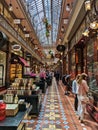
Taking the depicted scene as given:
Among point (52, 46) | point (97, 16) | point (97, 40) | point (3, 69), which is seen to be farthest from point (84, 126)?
point (52, 46)

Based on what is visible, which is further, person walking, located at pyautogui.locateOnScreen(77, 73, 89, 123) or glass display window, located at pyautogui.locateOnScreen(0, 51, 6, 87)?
glass display window, located at pyautogui.locateOnScreen(0, 51, 6, 87)

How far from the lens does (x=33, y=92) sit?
6473 mm

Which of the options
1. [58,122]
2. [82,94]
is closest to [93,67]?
[82,94]

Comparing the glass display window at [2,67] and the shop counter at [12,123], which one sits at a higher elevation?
the glass display window at [2,67]

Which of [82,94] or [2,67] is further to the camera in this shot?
[2,67]

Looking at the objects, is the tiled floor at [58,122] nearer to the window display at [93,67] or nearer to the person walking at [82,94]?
the person walking at [82,94]

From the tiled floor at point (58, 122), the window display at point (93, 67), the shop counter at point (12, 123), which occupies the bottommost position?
the tiled floor at point (58, 122)

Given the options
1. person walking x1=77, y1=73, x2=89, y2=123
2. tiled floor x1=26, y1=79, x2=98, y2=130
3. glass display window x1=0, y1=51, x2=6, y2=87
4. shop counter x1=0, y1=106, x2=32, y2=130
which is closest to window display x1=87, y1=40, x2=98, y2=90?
person walking x1=77, y1=73, x2=89, y2=123

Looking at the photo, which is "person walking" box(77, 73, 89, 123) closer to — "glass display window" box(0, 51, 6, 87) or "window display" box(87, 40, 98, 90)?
"window display" box(87, 40, 98, 90)

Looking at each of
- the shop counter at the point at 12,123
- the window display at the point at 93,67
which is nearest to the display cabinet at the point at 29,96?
the window display at the point at 93,67

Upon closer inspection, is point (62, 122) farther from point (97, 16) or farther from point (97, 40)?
point (97, 16)

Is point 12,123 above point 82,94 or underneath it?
underneath

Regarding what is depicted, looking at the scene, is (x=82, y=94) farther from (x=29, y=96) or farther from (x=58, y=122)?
(x=29, y=96)

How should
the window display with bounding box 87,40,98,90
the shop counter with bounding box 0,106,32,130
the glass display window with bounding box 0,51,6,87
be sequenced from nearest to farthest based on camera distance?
the shop counter with bounding box 0,106,32,130 → the window display with bounding box 87,40,98,90 → the glass display window with bounding box 0,51,6,87
